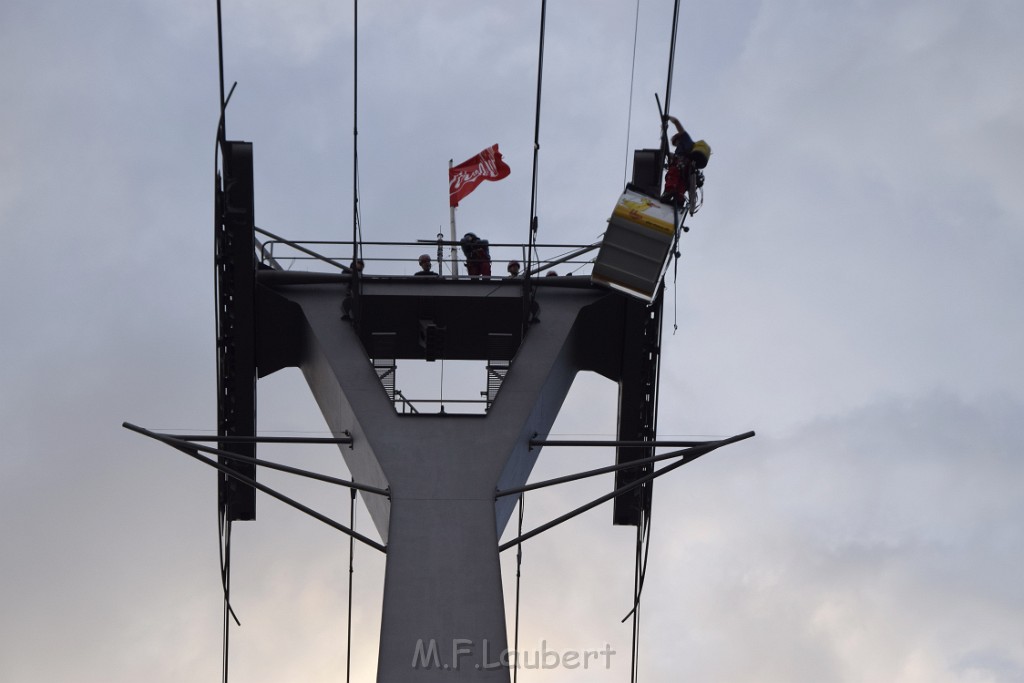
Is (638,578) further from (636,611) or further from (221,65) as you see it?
(221,65)

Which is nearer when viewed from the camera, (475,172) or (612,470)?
(612,470)

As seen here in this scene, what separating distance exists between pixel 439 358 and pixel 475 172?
5946 mm

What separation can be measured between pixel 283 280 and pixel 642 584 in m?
11.0

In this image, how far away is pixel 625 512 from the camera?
40781 mm

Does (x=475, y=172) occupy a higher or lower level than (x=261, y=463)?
higher

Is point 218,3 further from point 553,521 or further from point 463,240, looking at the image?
point 553,521

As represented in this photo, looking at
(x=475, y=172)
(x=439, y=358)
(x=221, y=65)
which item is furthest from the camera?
(x=475, y=172)

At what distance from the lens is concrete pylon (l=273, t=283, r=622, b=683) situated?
98.9ft

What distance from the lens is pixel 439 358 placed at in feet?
122

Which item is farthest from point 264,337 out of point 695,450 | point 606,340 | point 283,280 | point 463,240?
point 695,450

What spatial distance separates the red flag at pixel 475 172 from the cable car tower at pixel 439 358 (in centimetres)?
377

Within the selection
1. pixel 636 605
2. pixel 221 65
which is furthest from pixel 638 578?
pixel 221 65

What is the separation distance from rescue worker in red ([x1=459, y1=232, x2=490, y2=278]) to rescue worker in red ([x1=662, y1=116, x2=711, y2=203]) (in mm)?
5323

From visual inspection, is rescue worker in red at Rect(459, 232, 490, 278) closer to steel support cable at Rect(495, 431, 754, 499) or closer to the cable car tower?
the cable car tower
